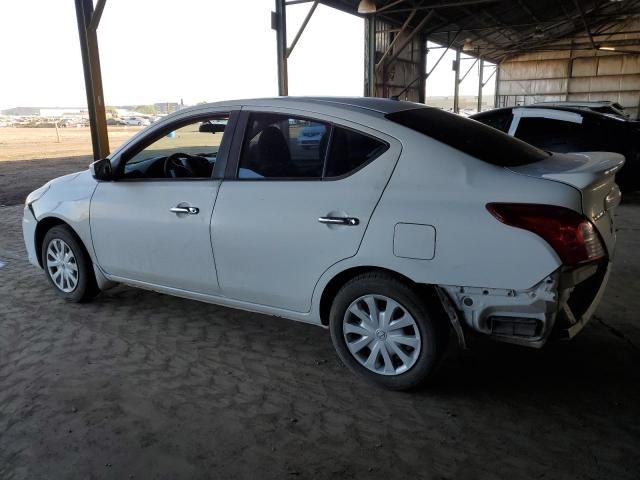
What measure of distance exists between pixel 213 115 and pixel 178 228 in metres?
0.76

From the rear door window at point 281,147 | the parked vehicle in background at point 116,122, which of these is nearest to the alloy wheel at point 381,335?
the rear door window at point 281,147

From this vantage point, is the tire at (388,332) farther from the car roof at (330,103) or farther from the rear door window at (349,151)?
the car roof at (330,103)

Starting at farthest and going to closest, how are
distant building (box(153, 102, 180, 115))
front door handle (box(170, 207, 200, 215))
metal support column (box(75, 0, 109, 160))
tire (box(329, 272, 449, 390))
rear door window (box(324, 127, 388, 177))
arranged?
distant building (box(153, 102, 180, 115)) < metal support column (box(75, 0, 109, 160)) < front door handle (box(170, 207, 200, 215)) < rear door window (box(324, 127, 388, 177)) < tire (box(329, 272, 449, 390))

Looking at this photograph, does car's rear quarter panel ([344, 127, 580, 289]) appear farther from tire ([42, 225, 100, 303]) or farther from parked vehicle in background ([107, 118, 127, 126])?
parked vehicle in background ([107, 118, 127, 126])

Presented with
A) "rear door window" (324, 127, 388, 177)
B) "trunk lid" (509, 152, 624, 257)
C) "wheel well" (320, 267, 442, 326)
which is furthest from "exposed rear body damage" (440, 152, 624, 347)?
"rear door window" (324, 127, 388, 177)

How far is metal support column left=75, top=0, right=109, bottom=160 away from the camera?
26.4 ft

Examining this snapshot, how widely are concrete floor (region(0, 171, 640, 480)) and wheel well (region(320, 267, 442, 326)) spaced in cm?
38

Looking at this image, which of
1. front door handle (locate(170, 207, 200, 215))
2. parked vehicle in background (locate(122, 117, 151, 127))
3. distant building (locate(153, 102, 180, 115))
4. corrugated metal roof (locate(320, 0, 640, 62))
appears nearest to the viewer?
front door handle (locate(170, 207, 200, 215))

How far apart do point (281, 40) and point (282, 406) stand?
1060 centimetres

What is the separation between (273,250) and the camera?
2.97 meters

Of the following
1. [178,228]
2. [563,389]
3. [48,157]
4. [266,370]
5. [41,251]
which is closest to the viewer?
[563,389]

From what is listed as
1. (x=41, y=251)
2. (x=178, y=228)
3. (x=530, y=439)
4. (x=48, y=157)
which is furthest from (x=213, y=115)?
(x=48, y=157)

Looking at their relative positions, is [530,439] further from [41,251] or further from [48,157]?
[48,157]

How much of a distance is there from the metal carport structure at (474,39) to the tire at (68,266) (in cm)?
498
